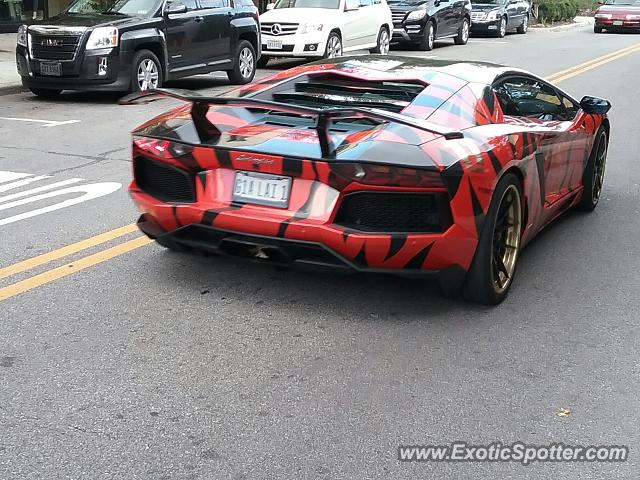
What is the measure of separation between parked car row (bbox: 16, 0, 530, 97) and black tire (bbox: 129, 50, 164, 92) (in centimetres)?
1

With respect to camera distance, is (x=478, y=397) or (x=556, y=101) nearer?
(x=478, y=397)

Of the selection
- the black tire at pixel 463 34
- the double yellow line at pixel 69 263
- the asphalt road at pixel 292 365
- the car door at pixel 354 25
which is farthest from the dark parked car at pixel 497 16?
the double yellow line at pixel 69 263

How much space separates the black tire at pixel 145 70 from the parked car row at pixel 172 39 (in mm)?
14

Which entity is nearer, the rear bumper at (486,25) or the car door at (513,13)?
the rear bumper at (486,25)

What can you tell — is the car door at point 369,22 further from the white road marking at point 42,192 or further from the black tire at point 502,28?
the white road marking at point 42,192

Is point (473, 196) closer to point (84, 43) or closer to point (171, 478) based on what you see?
point (171, 478)

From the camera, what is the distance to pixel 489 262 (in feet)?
16.4

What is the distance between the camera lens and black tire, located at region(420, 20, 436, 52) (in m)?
23.8

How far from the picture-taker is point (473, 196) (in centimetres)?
471

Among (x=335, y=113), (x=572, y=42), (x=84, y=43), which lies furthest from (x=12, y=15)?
(x=335, y=113)

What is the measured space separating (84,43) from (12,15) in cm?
1082

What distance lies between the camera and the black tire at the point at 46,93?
45.5 feet

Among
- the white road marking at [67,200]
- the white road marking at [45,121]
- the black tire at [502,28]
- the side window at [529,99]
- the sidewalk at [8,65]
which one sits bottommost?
the black tire at [502,28]

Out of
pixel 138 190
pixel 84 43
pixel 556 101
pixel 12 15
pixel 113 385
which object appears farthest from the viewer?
pixel 12 15
